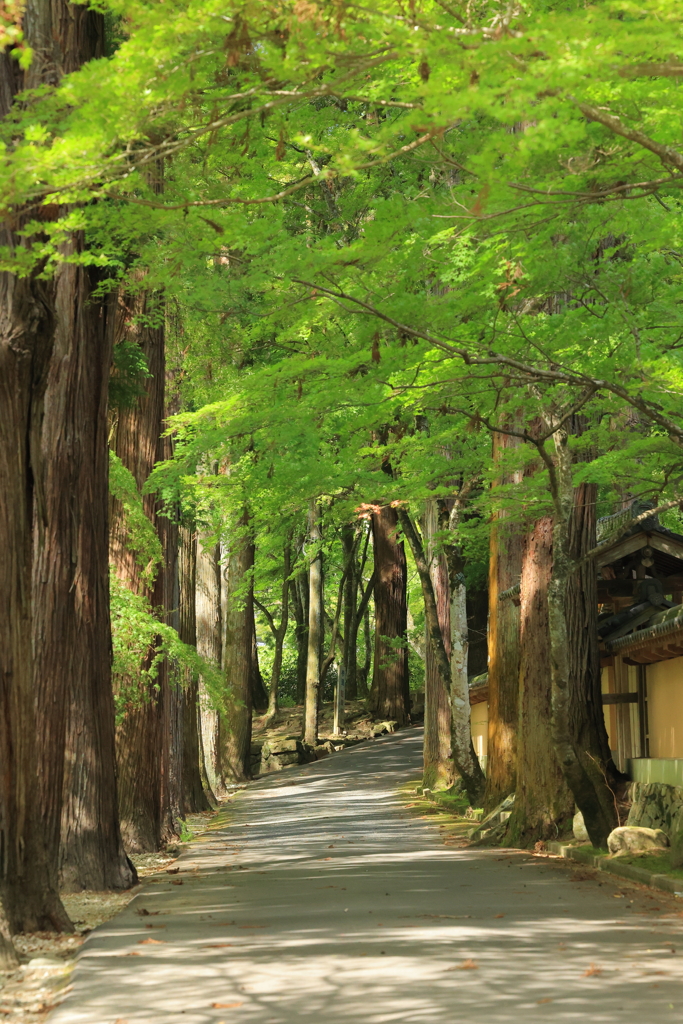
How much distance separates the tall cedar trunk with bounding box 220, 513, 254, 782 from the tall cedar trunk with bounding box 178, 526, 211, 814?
5.82 metres

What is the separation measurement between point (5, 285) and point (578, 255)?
5.35 metres

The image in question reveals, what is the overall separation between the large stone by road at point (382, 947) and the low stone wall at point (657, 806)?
1.43 metres

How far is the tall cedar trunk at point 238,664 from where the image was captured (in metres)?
32.8

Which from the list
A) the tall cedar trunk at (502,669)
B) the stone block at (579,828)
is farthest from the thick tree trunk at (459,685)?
the stone block at (579,828)

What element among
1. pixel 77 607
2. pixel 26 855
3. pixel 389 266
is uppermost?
pixel 389 266

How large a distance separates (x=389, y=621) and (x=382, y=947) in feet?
116

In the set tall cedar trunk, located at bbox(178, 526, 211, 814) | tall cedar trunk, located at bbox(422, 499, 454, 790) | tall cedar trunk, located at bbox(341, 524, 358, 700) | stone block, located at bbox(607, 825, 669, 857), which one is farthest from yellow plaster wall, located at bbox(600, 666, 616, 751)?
tall cedar trunk, located at bbox(341, 524, 358, 700)

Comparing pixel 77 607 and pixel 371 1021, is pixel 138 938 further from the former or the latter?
pixel 77 607

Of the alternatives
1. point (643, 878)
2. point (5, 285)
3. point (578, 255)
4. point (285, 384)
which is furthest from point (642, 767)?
point (5, 285)

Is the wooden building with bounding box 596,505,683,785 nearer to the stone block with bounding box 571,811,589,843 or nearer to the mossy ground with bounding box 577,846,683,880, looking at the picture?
the stone block with bounding box 571,811,589,843

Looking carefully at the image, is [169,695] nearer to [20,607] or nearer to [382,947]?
[20,607]

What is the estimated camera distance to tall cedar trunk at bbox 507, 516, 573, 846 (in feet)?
55.4

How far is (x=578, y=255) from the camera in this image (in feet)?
37.3

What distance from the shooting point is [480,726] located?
33.1 meters
